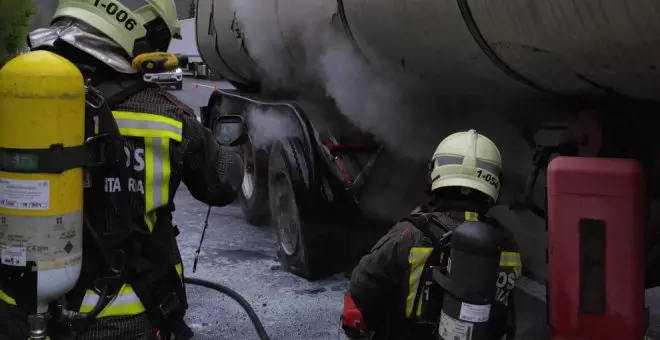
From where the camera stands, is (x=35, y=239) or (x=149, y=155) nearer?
(x=35, y=239)

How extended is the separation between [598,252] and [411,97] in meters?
2.23

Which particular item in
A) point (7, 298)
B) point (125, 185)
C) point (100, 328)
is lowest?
point (100, 328)

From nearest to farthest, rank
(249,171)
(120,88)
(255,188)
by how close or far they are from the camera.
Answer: (120,88), (255,188), (249,171)

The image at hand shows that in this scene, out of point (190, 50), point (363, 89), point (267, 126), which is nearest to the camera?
point (363, 89)

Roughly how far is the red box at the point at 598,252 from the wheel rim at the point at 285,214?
2.93m

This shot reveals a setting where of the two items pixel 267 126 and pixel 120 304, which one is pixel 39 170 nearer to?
pixel 120 304

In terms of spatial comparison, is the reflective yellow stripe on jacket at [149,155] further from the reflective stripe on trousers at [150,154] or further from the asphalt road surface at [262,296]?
the asphalt road surface at [262,296]

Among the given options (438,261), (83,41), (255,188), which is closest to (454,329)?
(438,261)

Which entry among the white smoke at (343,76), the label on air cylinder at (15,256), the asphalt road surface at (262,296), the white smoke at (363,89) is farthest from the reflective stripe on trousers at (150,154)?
the white smoke at (343,76)

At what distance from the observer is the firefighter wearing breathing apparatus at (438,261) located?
2.22 metres

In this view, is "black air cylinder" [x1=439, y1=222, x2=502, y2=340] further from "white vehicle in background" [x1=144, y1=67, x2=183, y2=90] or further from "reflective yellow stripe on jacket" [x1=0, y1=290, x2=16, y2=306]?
"reflective yellow stripe on jacket" [x1=0, y1=290, x2=16, y2=306]

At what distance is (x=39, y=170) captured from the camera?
6.85ft

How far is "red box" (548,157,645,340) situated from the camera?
258 centimetres

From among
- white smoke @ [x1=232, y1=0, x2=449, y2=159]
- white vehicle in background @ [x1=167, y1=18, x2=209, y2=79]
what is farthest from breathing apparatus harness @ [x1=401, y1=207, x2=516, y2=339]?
white vehicle in background @ [x1=167, y1=18, x2=209, y2=79]
